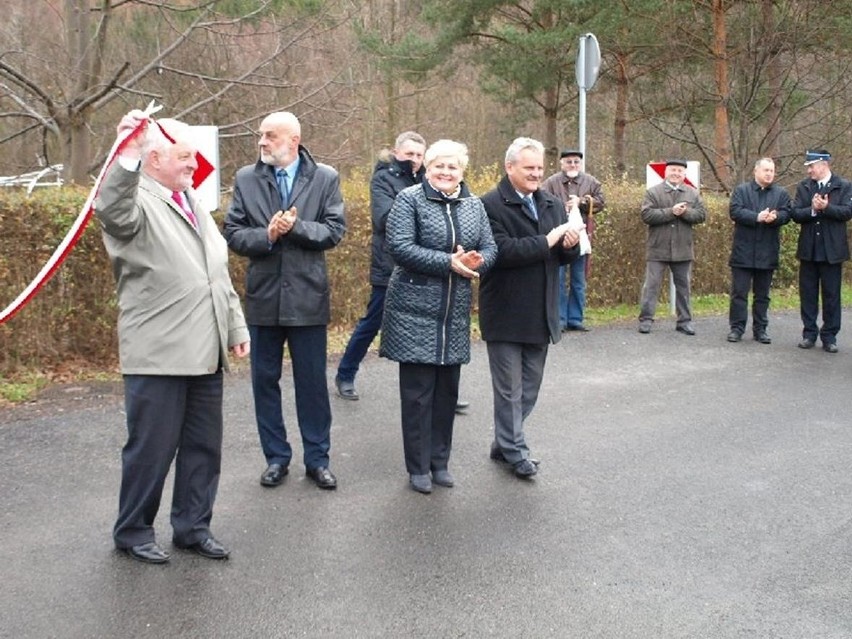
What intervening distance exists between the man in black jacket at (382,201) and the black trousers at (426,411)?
1552 mm

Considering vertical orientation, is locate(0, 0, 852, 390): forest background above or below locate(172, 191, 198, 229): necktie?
above

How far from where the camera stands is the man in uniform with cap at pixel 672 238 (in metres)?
11.1

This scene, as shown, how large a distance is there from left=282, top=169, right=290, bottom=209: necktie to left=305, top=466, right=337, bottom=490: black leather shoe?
1510 mm

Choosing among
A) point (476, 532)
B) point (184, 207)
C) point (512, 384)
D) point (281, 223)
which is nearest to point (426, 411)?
point (512, 384)

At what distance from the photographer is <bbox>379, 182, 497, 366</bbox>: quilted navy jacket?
532cm

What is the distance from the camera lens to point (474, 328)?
1113 cm

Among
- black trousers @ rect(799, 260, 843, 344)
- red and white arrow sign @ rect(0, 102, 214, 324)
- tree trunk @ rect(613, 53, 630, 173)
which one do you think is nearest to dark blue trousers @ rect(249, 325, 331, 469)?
red and white arrow sign @ rect(0, 102, 214, 324)

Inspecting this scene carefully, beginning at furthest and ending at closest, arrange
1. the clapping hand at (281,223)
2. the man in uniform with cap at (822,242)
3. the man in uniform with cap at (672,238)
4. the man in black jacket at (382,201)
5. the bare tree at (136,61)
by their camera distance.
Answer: the bare tree at (136,61) → the man in uniform with cap at (672,238) → the man in uniform with cap at (822,242) → the man in black jacket at (382,201) → the clapping hand at (281,223)

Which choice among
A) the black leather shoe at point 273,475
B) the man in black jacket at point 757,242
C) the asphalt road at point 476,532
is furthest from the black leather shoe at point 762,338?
the black leather shoe at point 273,475

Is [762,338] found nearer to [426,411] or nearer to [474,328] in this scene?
[474,328]

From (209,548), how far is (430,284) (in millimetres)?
1857

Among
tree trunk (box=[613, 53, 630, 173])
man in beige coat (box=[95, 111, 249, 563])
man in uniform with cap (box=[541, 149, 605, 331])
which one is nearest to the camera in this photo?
man in beige coat (box=[95, 111, 249, 563])

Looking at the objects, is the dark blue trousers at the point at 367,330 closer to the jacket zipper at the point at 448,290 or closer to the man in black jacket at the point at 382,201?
the man in black jacket at the point at 382,201

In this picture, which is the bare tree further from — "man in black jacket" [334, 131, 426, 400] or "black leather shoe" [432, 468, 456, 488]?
"black leather shoe" [432, 468, 456, 488]
